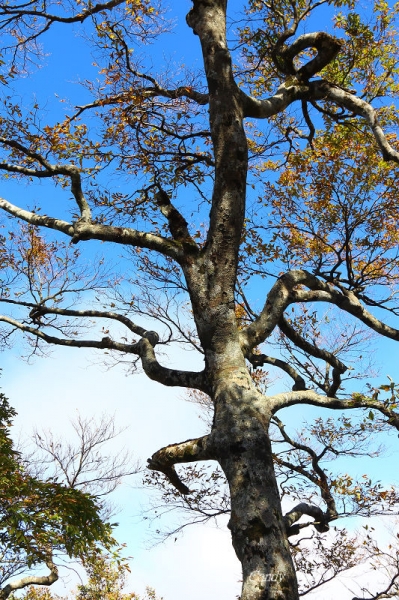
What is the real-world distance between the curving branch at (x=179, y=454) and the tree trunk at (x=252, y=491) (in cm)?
32

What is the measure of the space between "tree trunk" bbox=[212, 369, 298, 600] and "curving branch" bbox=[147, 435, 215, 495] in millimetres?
323

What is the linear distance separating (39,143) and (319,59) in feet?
15.2

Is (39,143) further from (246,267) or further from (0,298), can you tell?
(246,267)

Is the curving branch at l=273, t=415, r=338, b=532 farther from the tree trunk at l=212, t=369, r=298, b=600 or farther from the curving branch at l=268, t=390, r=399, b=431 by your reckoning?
the tree trunk at l=212, t=369, r=298, b=600

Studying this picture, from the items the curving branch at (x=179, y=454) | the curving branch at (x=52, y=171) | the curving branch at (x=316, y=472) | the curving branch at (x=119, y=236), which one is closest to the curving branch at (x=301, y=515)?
the curving branch at (x=316, y=472)

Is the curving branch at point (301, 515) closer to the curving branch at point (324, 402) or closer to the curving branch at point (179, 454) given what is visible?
Answer: the curving branch at point (324, 402)

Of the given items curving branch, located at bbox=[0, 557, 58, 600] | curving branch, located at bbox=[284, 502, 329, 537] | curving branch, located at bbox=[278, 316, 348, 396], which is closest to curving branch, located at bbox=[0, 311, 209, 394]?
curving branch, located at bbox=[278, 316, 348, 396]

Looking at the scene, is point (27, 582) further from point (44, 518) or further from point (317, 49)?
point (317, 49)

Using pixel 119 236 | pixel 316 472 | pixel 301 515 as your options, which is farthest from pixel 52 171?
pixel 316 472

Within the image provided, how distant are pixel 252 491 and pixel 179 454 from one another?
1269mm

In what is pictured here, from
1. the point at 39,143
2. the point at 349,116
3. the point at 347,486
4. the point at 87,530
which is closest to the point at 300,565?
the point at 347,486

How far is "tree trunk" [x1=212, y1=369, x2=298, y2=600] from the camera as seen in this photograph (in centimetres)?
366

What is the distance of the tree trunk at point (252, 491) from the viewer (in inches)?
144

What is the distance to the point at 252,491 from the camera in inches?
158
